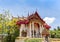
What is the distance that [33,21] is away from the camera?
2884cm

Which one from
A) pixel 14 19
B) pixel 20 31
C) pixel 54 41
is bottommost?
pixel 54 41

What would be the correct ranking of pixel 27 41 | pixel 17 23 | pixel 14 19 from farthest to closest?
1. pixel 14 19
2. pixel 17 23
3. pixel 27 41

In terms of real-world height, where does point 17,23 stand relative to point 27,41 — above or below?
above

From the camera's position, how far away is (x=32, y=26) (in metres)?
29.0

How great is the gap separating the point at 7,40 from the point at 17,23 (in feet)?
11.0

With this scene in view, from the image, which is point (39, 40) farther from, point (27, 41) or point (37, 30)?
point (37, 30)

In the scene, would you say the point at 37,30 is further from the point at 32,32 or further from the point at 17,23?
the point at 17,23

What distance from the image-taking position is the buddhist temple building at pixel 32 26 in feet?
93.0

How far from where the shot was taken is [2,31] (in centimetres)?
3228

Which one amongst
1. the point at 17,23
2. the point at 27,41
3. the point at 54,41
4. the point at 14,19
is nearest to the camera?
the point at 27,41

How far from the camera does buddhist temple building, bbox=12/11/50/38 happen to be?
93.0 ft

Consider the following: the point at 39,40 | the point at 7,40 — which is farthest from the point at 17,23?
the point at 39,40

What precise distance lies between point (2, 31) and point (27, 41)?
29.3 feet

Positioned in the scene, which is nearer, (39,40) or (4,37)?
(39,40)
